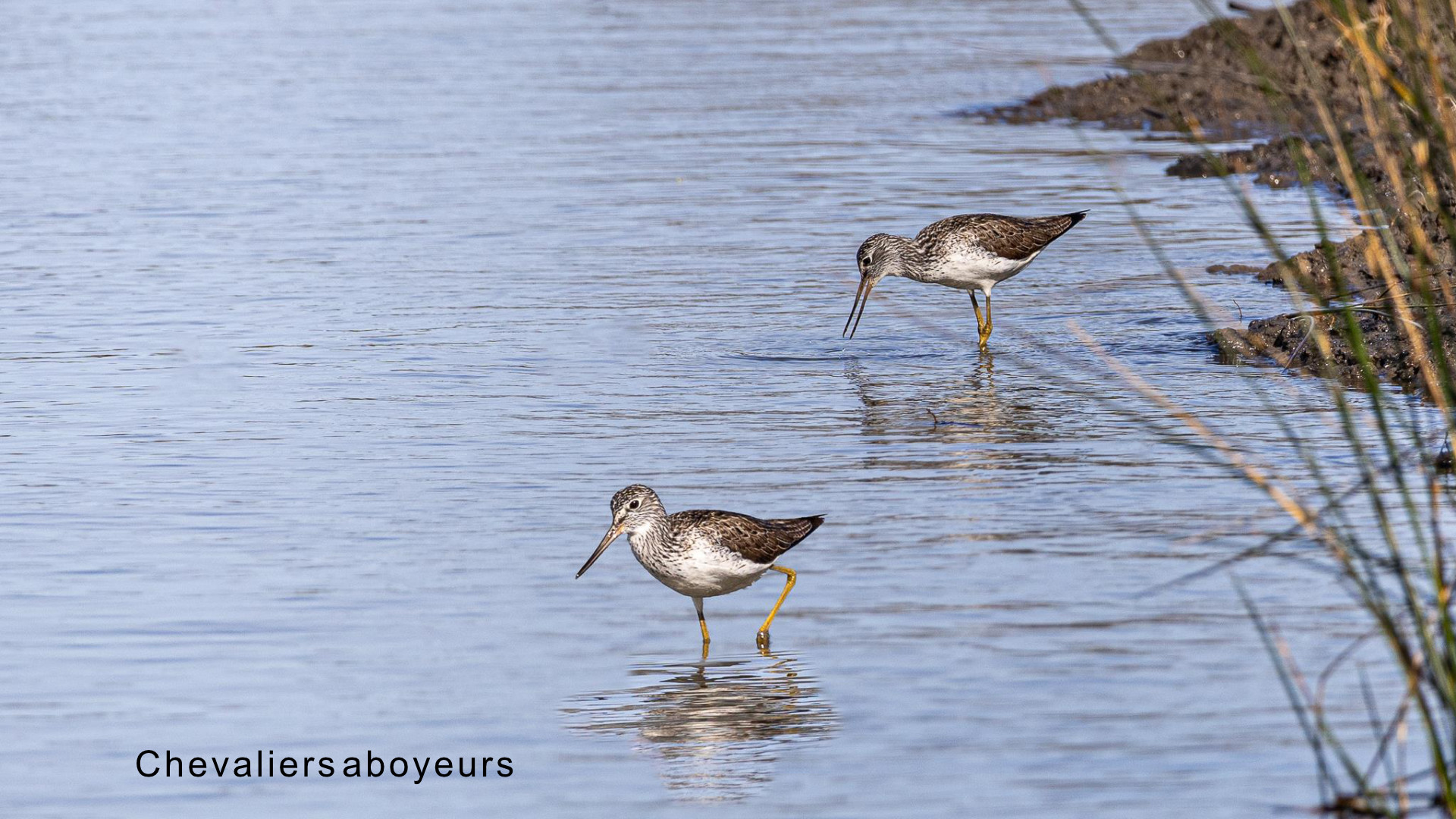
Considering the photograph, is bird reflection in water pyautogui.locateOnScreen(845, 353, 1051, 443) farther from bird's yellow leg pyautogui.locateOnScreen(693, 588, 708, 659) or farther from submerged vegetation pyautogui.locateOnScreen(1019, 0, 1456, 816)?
bird's yellow leg pyautogui.locateOnScreen(693, 588, 708, 659)

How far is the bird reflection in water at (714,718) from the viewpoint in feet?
23.7

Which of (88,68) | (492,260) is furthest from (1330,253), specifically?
(88,68)

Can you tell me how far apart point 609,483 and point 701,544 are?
2.40m

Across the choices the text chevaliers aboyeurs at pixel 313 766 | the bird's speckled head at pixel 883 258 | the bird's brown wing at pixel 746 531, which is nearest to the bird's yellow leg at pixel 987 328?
the bird's speckled head at pixel 883 258

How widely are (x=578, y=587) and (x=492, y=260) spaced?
962cm

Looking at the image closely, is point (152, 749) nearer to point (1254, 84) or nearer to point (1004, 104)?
point (1254, 84)

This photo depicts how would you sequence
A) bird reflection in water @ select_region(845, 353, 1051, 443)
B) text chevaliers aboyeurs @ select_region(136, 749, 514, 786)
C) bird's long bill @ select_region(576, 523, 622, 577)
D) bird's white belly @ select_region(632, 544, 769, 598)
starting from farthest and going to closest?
bird reflection in water @ select_region(845, 353, 1051, 443)
bird's long bill @ select_region(576, 523, 622, 577)
bird's white belly @ select_region(632, 544, 769, 598)
text chevaliers aboyeurs @ select_region(136, 749, 514, 786)

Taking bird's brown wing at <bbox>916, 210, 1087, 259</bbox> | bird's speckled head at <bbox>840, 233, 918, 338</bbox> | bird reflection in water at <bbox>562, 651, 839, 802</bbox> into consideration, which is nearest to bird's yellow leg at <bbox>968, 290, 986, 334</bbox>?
bird's brown wing at <bbox>916, 210, 1087, 259</bbox>

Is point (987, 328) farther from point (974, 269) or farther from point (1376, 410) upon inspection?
point (1376, 410)

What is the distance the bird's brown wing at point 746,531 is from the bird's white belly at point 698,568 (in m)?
0.05

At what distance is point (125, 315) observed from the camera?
632 inches

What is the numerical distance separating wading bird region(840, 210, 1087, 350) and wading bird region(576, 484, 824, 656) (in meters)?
6.26

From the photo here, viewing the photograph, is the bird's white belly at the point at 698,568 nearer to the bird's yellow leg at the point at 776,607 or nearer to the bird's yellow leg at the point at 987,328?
the bird's yellow leg at the point at 776,607

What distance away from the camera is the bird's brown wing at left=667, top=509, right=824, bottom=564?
28.5 ft
